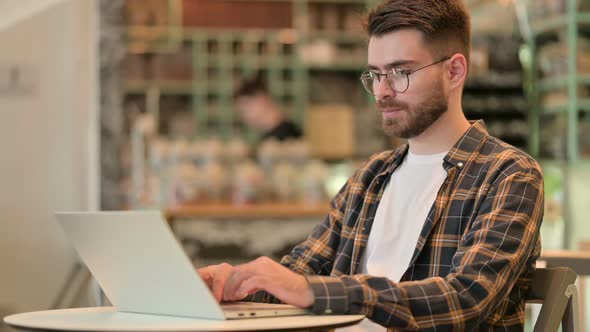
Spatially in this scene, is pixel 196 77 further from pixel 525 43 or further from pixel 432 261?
pixel 432 261

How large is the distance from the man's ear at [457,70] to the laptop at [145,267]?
63 centimetres

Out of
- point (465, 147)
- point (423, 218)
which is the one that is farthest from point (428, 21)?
point (423, 218)

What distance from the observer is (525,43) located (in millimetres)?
7332

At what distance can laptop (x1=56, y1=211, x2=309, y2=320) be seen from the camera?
54.2 inches

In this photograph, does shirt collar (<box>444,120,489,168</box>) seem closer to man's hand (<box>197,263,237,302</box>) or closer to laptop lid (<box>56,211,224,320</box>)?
man's hand (<box>197,263,237,302</box>)

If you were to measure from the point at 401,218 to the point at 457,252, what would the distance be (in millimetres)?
248

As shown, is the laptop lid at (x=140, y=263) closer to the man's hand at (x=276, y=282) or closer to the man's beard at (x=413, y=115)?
the man's hand at (x=276, y=282)

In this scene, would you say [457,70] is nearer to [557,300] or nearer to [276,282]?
[557,300]

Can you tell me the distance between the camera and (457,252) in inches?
65.1

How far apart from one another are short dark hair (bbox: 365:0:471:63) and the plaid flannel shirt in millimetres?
181

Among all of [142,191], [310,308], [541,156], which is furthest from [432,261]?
[541,156]

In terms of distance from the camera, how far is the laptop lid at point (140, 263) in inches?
54.1

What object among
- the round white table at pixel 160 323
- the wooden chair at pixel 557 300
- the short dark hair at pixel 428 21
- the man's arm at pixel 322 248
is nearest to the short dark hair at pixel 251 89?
the man's arm at pixel 322 248

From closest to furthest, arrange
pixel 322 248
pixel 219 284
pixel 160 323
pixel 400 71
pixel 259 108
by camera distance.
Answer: pixel 160 323
pixel 219 284
pixel 400 71
pixel 322 248
pixel 259 108
